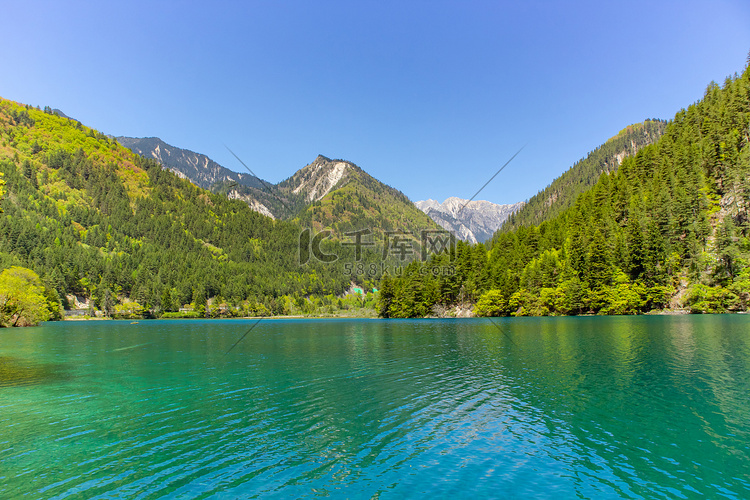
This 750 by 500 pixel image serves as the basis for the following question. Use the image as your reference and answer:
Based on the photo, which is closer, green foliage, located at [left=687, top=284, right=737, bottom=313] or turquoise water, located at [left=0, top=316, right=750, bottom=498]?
turquoise water, located at [left=0, top=316, right=750, bottom=498]

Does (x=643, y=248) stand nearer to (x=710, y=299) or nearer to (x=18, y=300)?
(x=710, y=299)

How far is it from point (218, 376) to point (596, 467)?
90.3 ft

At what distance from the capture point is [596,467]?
A: 13180 mm

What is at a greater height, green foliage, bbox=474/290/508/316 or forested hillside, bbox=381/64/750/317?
forested hillside, bbox=381/64/750/317

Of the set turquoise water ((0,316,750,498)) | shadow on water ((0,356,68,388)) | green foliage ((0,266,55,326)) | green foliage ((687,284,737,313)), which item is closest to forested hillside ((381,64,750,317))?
green foliage ((687,284,737,313))

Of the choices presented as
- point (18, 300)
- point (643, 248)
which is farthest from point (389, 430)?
point (643, 248)

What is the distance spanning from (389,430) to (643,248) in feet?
379

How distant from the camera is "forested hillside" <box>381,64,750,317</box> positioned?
96.4 m

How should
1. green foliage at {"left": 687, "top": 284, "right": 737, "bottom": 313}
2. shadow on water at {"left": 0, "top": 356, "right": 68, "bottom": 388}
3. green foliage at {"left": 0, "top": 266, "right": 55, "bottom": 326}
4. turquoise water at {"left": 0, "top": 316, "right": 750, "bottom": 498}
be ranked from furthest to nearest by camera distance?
green foliage at {"left": 687, "top": 284, "right": 737, "bottom": 313}
green foliage at {"left": 0, "top": 266, "right": 55, "bottom": 326}
shadow on water at {"left": 0, "top": 356, "right": 68, "bottom": 388}
turquoise water at {"left": 0, "top": 316, "right": 750, "bottom": 498}

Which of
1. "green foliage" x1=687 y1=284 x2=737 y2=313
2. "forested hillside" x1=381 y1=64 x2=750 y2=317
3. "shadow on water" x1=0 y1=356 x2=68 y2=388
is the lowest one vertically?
"shadow on water" x1=0 y1=356 x2=68 y2=388

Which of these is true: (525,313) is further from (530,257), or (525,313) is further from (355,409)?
(355,409)

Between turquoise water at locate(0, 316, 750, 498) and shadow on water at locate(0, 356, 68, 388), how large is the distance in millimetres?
363

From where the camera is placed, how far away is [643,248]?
106000 mm

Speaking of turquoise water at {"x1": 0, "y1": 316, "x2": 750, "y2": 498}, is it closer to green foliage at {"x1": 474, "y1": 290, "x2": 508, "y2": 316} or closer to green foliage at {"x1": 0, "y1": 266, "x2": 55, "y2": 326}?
green foliage at {"x1": 0, "y1": 266, "x2": 55, "y2": 326}
